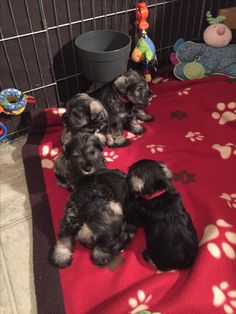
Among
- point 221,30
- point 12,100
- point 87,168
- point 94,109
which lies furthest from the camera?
point 221,30

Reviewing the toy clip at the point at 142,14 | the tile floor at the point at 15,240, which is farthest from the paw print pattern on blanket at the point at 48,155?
the toy clip at the point at 142,14

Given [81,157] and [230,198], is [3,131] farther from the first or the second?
[230,198]

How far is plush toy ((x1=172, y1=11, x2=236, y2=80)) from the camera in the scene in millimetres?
3025

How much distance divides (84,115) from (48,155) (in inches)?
19.0

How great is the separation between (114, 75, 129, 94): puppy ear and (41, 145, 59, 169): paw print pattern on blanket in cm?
67

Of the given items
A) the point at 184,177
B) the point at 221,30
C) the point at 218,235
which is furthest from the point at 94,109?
the point at 221,30

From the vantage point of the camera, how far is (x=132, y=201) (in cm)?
166

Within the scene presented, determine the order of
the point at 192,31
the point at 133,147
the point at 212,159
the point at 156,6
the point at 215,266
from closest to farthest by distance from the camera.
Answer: the point at 215,266 < the point at 212,159 < the point at 133,147 < the point at 156,6 < the point at 192,31

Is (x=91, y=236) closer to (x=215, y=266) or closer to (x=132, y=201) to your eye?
(x=132, y=201)

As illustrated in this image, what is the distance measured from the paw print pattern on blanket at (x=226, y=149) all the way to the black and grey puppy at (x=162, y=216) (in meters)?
0.83

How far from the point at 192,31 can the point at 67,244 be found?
8.61 ft

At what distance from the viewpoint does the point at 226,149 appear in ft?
7.61

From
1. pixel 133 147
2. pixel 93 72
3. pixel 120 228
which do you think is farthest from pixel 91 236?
pixel 93 72

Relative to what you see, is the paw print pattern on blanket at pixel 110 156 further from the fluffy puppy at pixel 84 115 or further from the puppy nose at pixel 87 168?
the puppy nose at pixel 87 168
